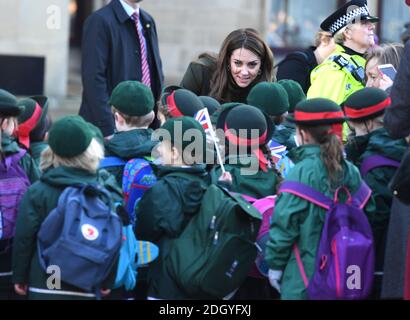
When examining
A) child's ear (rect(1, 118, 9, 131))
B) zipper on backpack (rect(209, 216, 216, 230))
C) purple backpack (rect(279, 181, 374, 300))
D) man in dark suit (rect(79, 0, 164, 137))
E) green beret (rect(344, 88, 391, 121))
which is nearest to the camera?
purple backpack (rect(279, 181, 374, 300))

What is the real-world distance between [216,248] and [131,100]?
122 cm

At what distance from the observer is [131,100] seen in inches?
238

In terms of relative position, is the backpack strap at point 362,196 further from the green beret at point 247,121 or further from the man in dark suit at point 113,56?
the man in dark suit at point 113,56

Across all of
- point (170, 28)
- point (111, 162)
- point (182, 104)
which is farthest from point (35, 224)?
point (170, 28)

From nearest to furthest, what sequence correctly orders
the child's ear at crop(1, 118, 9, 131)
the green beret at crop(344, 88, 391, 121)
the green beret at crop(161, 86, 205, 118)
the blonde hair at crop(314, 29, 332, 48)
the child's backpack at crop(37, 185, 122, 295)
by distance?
the child's backpack at crop(37, 185, 122, 295)
the child's ear at crop(1, 118, 9, 131)
the green beret at crop(344, 88, 391, 121)
the green beret at crop(161, 86, 205, 118)
the blonde hair at crop(314, 29, 332, 48)

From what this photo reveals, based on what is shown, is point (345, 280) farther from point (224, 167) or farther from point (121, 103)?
point (121, 103)

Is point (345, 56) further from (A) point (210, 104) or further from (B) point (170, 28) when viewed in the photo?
(B) point (170, 28)

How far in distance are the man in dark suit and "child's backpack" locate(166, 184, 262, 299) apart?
2096 millimetres

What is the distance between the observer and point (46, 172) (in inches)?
206

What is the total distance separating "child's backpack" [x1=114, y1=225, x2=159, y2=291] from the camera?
206 inches

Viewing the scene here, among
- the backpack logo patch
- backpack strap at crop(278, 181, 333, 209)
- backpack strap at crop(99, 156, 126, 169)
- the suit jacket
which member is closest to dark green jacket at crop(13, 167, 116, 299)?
the backpack logo patch

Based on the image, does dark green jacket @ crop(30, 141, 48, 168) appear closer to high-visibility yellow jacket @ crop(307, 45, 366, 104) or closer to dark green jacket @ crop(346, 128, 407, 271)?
dark green jacket @ crop(346, 128, 407, 271)

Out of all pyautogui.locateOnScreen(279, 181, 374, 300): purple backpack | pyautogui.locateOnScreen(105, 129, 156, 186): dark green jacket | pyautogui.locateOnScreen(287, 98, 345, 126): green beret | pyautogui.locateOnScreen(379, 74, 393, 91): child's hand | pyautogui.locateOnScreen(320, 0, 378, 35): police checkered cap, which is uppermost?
pyautogui.locateOnScreen(320, 0, 378, 35): police checkered cap

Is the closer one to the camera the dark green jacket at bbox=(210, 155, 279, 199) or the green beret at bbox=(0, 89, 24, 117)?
the green beret at bbox=(0, 89, 24, 117)
